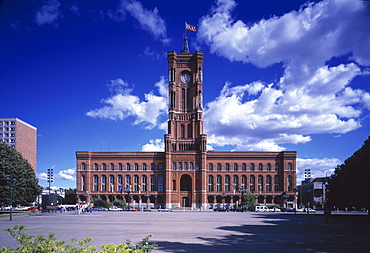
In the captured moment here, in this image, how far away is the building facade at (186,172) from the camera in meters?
89.1

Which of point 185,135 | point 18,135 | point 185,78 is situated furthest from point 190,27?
point 18,135

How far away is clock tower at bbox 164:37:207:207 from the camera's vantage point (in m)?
88.2

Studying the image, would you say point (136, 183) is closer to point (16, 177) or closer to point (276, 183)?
point (276, 183)

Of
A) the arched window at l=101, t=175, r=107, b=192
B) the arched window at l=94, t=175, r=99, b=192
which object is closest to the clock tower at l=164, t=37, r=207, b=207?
the arched window at l=101, t=175, r=107, b=192

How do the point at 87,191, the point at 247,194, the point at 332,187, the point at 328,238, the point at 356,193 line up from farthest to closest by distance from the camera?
the point at 87,191 < the point at 247,194 < the point at 332,187 < the point at 356,193 < the point at 328,238

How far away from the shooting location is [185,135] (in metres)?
92.0

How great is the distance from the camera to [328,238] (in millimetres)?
22422

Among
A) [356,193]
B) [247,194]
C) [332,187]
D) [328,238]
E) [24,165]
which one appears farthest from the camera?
[247,194]

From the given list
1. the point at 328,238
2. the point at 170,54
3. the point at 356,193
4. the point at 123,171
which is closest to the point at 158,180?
the point at 123,171

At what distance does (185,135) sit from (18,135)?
95.3 metres

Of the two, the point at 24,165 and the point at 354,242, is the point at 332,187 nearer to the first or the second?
the point at 354,242

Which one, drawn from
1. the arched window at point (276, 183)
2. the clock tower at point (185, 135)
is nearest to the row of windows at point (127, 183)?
the clock tower at point (185, 135)

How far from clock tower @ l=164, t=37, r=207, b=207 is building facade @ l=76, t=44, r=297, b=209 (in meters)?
0.27

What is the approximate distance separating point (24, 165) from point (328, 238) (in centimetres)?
5105
